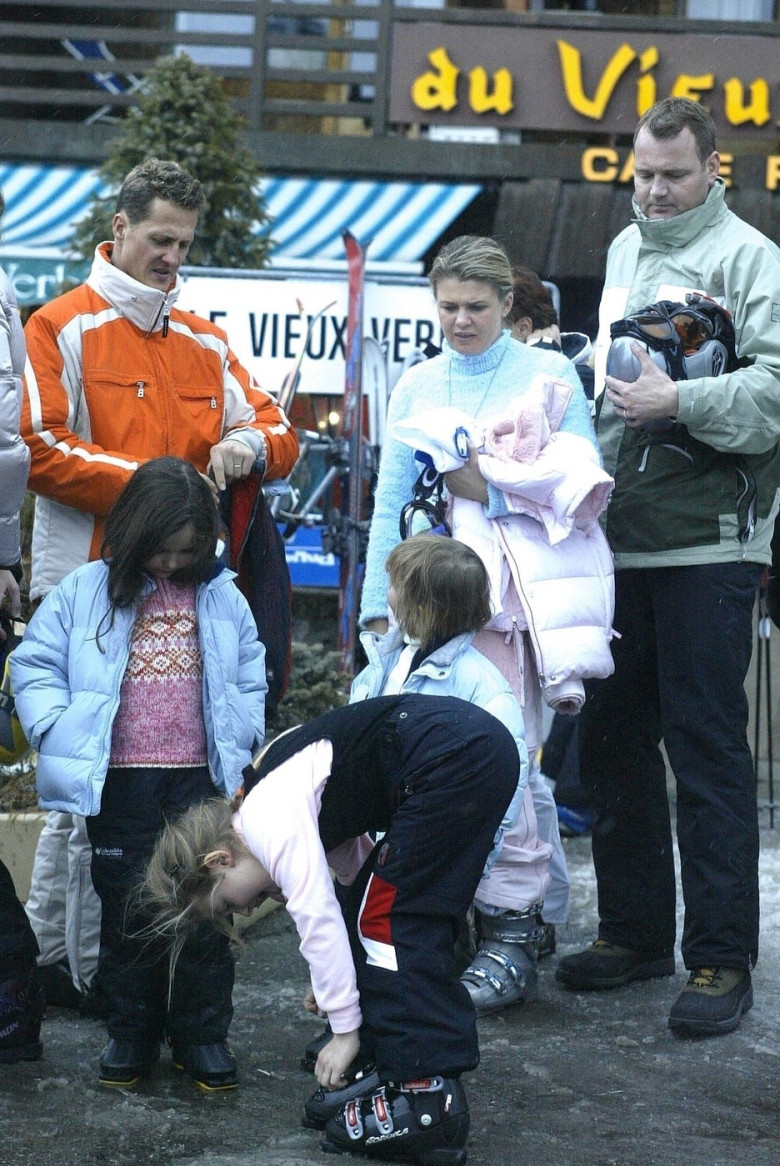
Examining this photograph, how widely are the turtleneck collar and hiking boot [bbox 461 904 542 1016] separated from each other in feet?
4.57

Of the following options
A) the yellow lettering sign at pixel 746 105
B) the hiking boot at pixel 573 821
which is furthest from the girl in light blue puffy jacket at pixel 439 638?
the yellow lettering sign at pixel 746 105

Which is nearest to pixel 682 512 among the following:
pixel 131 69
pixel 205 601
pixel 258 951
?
pixel 205 601

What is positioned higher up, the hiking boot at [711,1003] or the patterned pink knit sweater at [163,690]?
the patterned pink knit sweater at [163,690]

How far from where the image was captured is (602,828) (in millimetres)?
4227

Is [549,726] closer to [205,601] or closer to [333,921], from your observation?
[205,601]

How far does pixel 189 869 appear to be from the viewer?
118 inches

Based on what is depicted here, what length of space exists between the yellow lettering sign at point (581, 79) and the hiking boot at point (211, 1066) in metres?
8.45

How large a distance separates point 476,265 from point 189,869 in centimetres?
173

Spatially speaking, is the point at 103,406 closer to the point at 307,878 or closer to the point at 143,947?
the point at 143,947

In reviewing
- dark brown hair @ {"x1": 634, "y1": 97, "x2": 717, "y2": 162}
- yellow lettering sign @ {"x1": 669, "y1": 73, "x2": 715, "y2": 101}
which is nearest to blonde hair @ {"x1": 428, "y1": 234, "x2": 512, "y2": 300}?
dark brown hair @ {"x1": 634, "y1": 97, "x2": 717, "y2": 162}

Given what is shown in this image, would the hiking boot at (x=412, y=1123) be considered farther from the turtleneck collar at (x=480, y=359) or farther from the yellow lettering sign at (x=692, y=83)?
the yellow lettering sign at (x=692, y=83)

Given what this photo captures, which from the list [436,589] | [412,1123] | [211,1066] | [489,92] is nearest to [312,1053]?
[211,1066]

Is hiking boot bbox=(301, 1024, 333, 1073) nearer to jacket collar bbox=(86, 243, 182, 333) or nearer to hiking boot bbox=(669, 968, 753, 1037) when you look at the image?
hiking boot bbox=(669, 968, 753, 1037)

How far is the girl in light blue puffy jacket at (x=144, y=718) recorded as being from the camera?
3.39 m
